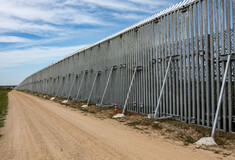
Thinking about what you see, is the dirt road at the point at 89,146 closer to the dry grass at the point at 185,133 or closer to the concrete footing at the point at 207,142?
the dry grass at the point at 185,133

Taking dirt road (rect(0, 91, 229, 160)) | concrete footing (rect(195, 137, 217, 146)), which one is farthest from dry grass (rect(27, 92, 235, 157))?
dirt road (rect(0, 91, 229, 160))

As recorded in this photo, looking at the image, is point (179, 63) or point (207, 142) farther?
point (179, 63)

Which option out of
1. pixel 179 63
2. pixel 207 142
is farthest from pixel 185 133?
pixel 179 63

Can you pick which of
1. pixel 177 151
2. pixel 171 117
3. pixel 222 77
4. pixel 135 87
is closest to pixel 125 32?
pixel 135 87

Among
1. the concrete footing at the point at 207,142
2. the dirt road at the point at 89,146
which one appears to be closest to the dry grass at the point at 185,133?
the concrete footing at the point at 207,142

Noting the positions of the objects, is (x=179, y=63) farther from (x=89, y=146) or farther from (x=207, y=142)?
(x=89, y=146)

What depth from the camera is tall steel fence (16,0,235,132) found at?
8.24 m

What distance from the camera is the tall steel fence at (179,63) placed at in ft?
27.0

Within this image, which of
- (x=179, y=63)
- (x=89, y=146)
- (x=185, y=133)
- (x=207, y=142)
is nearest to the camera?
(x=207, y=142)

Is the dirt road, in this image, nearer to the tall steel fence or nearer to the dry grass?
the dry grass

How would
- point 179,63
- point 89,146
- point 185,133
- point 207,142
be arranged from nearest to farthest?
point 207,142 < point 89,146 < point 185,133 < point 179,63

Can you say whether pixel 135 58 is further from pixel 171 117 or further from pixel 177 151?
pixel 177 151

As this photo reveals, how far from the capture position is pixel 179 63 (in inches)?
413

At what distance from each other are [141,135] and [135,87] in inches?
268
